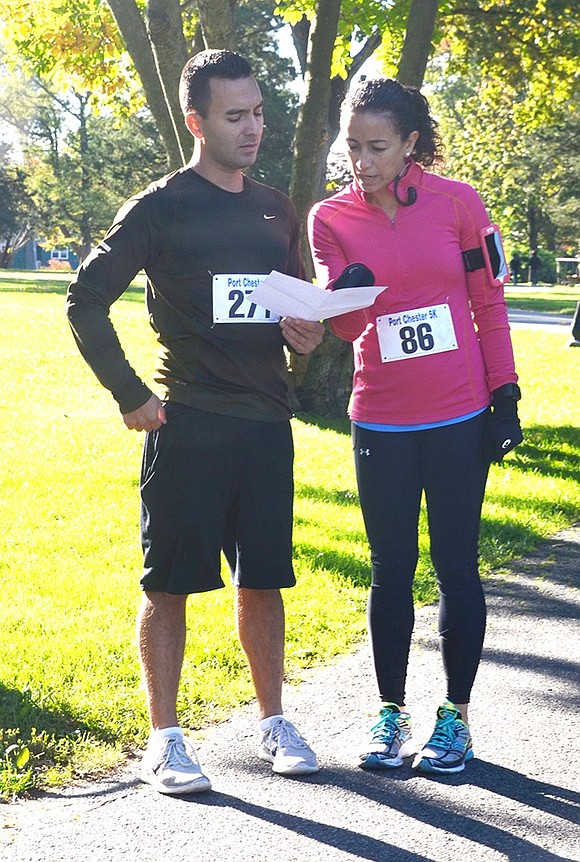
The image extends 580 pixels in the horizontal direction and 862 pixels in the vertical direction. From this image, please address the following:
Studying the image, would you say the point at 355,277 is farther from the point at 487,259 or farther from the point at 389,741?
the point at 389,741

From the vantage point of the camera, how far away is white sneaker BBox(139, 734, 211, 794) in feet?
12.9

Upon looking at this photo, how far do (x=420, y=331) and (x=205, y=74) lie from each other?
1078mm

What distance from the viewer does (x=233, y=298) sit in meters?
3.99

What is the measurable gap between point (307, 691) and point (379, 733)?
2.69 feet

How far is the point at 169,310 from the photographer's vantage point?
4.06 metres

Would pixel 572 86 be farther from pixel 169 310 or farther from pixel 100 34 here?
pixel 169 310

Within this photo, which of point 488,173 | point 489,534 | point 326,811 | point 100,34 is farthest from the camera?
point 488,173

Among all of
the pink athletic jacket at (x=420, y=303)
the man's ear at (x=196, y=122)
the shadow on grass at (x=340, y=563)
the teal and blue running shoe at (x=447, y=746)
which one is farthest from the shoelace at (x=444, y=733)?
the shadow on grass at (x=340, y=563)

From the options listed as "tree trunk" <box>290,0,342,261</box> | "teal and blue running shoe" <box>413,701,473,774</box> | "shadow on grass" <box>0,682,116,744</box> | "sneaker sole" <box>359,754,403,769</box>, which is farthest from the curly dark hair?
"tree trunk" <box>290,0,342,261</box>

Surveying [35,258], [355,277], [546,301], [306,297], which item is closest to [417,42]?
[355,277]

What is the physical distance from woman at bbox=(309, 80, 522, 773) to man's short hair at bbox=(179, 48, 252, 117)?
0.39 meters

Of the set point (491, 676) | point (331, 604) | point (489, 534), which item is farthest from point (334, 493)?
point (491, 676)

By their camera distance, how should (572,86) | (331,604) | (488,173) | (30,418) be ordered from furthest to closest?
(488,173) < (572,86) < (30,418) < (331,604)

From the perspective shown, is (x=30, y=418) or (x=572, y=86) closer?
(x=30, y=418)
